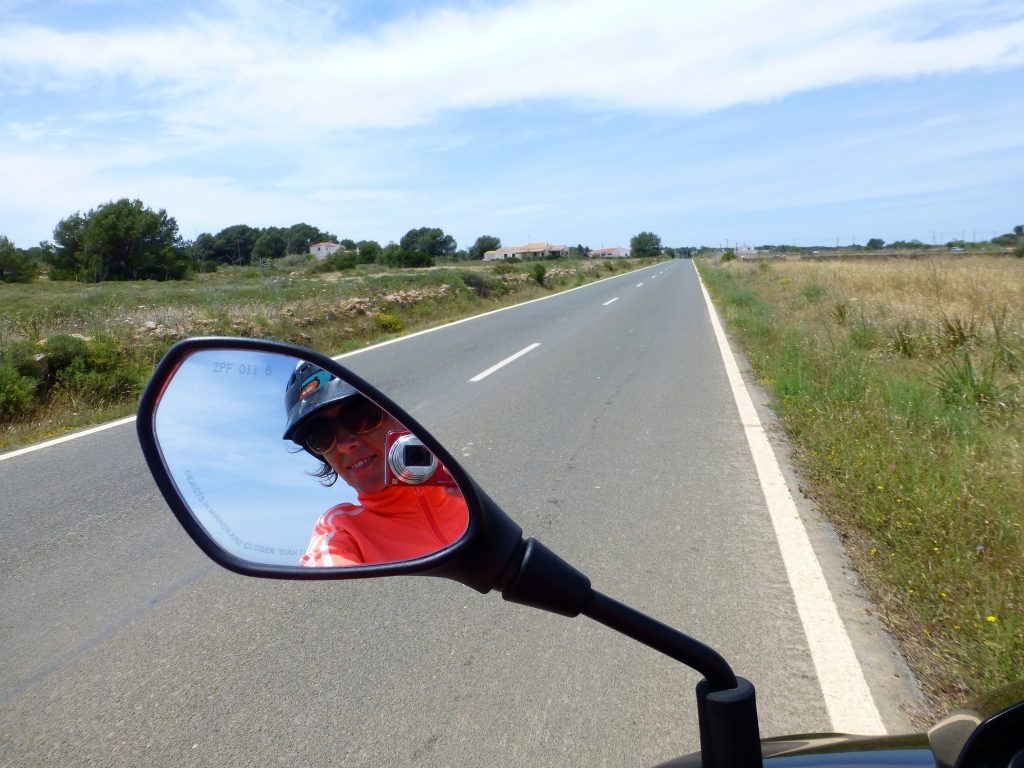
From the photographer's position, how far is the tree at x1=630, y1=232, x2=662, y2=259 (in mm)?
184500

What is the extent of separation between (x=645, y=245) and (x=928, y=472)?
186187mm

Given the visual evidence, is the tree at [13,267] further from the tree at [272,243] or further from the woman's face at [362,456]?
the woman's face at [362,456]

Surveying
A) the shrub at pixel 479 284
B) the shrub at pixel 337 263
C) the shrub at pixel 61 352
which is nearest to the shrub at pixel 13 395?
the shrub at pixel 61 352

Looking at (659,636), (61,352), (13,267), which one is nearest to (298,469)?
(659,636)

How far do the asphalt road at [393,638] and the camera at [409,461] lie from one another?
1.78m

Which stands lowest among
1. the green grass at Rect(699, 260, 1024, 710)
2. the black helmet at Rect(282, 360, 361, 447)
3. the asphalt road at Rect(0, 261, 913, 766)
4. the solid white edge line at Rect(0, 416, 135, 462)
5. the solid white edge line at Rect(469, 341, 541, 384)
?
the solid white edge line at Rect(0, 416, 135, 462)

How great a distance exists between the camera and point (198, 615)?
12.6 ft

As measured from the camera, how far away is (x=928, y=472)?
507 cm

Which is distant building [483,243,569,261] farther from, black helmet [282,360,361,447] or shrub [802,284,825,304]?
Result: black helmet [282,360,361,447]

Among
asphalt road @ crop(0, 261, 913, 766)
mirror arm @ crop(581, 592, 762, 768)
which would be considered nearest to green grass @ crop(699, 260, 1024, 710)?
asphalt road @ crop(0, 261, 913, 766)

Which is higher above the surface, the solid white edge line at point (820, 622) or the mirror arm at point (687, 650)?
the mirror arm at point (687, 650)

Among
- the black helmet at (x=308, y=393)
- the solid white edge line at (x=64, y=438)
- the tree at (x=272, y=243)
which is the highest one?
the tree at (x=272, y=243)

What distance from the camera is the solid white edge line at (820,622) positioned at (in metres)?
2.89

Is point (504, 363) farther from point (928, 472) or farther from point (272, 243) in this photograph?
point (272, 243)
